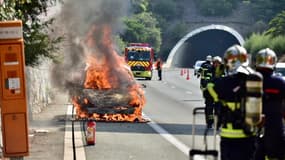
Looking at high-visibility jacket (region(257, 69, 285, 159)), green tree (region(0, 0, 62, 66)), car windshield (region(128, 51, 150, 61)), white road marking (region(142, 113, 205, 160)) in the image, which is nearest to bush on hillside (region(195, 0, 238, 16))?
car windshield (region(128, 51, 150, 61))

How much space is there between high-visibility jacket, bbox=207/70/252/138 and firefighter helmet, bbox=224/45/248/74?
151 millimetres

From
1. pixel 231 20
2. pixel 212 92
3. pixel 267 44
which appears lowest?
pixel 212 92

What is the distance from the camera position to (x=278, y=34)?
7631cm

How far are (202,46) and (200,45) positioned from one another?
45 cm

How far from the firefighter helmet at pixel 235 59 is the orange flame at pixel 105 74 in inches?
441

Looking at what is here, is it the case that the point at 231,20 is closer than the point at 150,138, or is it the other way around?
the point at 150,138

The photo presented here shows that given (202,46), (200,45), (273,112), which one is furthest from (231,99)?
(200,45)

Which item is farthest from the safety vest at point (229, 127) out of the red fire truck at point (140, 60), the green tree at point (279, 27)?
the green tree at point (279, 27)

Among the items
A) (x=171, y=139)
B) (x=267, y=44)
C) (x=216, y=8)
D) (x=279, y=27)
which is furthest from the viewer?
(x=216, y=8)

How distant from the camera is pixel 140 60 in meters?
50.8

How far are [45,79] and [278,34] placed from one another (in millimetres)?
54338

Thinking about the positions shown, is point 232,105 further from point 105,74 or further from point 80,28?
point 80,28

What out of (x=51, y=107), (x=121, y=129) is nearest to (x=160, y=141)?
(x=121, y=129)

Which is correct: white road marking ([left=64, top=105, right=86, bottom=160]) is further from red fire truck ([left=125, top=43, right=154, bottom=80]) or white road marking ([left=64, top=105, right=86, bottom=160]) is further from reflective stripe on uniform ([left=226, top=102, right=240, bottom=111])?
red fire truck ([left=125, top=43, right=154, bottom=80])
